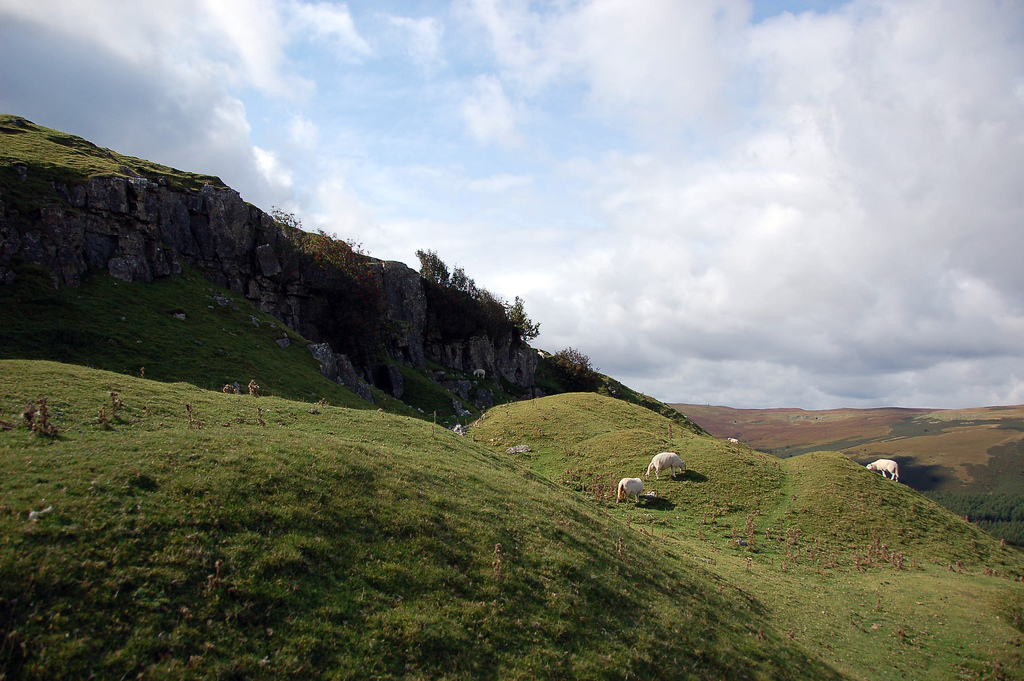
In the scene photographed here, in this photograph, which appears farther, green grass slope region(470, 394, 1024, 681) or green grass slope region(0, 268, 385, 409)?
green grass slope region(0, 268, 385, 409)

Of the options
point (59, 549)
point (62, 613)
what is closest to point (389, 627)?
point (62, 613)

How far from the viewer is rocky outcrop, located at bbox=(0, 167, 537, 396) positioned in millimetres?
39625

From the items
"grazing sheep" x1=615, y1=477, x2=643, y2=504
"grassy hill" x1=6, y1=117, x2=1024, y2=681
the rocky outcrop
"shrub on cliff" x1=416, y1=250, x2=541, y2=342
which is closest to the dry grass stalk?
"grassy hill" x1=6, y1=117, x2=1024, y2=681

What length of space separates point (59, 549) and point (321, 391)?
120ft

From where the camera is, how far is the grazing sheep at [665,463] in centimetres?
4112

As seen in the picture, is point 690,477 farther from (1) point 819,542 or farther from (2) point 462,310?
(2) point 462,310

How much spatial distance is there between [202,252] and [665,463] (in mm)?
56116

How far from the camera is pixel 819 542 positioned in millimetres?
33594

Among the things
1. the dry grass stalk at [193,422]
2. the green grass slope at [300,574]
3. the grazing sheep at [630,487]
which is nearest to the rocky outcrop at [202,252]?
the dry grass stalk at [193,422]

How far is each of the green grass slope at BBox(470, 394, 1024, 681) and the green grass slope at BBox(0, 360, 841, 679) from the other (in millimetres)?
6692

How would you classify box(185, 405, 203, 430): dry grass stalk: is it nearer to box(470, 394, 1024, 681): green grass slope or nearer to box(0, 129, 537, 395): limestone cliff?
box(470, 394, 1024, 681): green grass slope

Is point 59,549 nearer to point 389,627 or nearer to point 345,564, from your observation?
point 345,564

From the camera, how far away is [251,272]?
61.8 m

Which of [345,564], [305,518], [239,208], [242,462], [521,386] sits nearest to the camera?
[345,564]
